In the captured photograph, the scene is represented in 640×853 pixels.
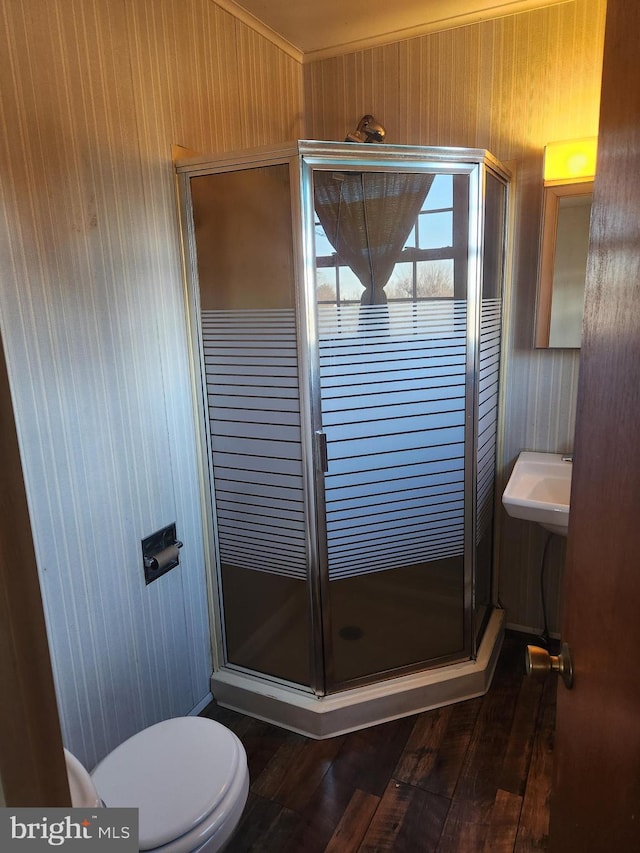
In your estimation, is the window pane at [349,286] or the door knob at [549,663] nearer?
the door knob at [549,663]

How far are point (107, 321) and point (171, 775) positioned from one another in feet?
4.08

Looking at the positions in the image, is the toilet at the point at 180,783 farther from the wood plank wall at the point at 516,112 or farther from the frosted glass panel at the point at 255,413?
the wood plank wall at the point at 516,112

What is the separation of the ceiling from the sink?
1.75m

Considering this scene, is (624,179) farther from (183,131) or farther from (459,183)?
(183,131)

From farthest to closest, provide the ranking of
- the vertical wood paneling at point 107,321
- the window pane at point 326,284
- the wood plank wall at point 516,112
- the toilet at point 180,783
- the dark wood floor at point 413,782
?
the wood plank wall at point 516,112 < the window pane at point 326,284 < the dark wood floor at point 413,782 < the vertical wood paneling at point 107,321 < the toilet at point 180,783

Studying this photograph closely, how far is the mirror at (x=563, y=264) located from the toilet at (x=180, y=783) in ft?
6.23

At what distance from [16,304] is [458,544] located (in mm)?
1707

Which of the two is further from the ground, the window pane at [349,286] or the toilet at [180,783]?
the window pane at [349,286]

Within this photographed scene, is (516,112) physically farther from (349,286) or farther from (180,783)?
(180,783)

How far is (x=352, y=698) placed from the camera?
80.0 inches

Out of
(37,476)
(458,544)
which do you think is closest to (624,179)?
(37,476)

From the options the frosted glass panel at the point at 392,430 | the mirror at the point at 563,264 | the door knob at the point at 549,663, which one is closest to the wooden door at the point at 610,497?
the door knob at the point at 549,663

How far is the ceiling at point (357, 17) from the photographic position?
6.57 ft

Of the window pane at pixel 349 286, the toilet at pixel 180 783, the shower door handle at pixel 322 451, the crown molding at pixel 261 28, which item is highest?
the crown molding at pixel 261 28
